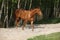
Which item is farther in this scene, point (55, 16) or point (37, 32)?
point (55, 16)

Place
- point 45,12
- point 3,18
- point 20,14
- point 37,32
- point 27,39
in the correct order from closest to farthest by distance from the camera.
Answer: point 27,39 → point 37,32 → point 20,14 → point 3,18 → point 45,12

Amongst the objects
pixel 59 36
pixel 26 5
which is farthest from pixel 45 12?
pixel 59 36

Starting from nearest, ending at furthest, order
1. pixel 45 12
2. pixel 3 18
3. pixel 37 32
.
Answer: pixel 37 32, pixel 3 18, pixel 45 12

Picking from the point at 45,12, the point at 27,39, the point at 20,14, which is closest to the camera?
the point at 27,39

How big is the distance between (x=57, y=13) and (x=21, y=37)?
9.79 metres

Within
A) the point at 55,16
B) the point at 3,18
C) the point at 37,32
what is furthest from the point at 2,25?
the point at 55,16

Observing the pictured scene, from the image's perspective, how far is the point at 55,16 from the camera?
72.7 feet

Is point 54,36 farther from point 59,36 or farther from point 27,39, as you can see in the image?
point 27,39

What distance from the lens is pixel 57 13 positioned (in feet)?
72.8

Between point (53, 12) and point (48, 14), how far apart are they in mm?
479

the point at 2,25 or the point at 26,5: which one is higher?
the point at 26,5

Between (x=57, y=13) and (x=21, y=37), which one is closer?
(x=21, y=37)

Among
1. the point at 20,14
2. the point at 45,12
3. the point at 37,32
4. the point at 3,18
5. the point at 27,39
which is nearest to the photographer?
the point at 27,39

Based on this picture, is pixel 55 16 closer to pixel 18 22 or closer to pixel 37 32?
pixel 18 22
